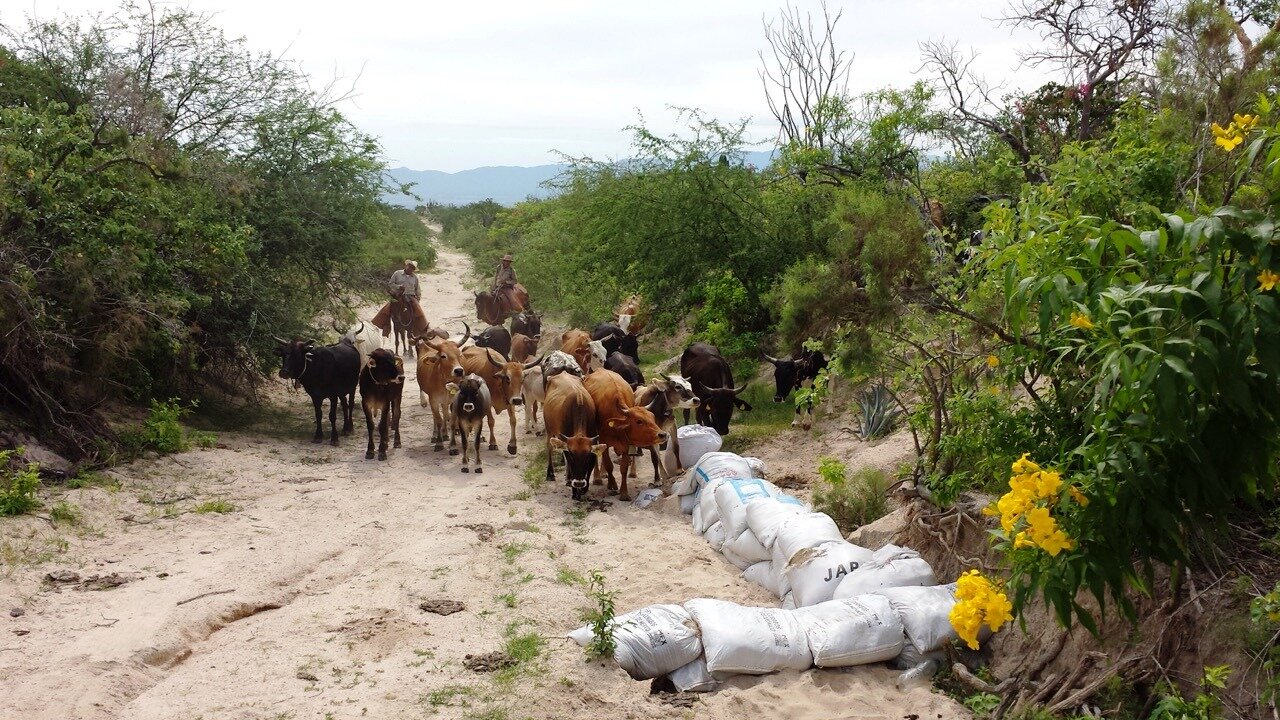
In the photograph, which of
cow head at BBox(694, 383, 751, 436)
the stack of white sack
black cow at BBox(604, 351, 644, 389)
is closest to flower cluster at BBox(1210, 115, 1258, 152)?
the stack of white sack

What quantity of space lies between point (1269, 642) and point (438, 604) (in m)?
5.38

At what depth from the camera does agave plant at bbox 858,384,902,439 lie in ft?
35.3

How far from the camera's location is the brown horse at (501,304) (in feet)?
69.8

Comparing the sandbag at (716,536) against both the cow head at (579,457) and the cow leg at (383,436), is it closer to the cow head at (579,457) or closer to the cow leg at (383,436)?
the cow head at (579,457)

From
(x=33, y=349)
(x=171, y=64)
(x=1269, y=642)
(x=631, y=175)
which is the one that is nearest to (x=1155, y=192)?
(x=1269, y=642)

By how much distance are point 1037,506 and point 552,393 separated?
812 cm

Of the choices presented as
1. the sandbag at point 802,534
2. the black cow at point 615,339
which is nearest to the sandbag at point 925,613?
the sandbag at point 802,534

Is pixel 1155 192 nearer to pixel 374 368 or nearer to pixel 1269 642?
pixel 1269 642

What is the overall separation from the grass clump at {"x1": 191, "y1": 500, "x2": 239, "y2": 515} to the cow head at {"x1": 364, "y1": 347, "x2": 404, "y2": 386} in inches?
128

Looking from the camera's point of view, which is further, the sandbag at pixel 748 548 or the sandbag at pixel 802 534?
the sandbag at pixel 748 548

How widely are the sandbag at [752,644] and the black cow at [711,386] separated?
6050 millimetres

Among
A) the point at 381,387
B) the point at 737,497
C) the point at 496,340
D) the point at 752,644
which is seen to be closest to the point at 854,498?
the point at 737,497

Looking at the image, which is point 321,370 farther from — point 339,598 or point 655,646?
point 655,646

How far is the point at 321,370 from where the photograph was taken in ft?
41.7
